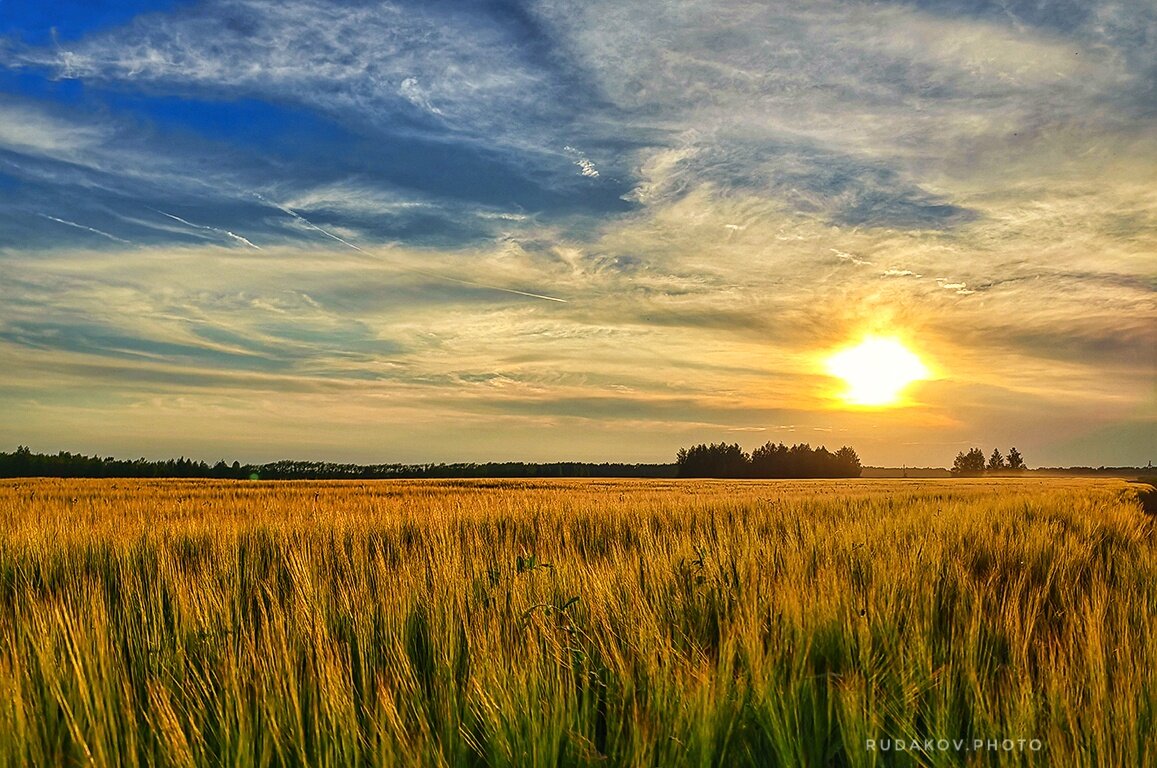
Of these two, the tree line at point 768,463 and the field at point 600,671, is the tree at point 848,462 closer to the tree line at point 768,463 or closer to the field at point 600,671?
the tree line at point 768,463

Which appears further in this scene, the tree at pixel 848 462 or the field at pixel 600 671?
the tree at pixel 848 462

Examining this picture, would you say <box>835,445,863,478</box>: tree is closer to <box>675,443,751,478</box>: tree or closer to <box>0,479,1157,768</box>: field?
<box>675,443,751,478</box>: tree

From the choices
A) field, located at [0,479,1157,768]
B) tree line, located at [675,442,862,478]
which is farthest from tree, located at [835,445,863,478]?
field, located at [0,479,1157,768]

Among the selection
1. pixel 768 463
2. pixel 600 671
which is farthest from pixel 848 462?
pixel 600 671

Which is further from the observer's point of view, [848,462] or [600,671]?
[848,462]

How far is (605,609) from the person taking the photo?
3.95 meters

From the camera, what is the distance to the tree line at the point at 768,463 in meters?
105

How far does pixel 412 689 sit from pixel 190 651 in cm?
163

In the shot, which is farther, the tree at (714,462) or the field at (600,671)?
the tree at (714,462)

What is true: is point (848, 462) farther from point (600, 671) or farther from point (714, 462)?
point (600, 671)

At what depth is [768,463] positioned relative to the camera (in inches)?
4299

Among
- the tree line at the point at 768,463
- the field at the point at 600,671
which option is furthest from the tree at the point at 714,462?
the field at the point at 600,671

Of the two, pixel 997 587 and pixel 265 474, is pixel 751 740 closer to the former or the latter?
pixel 997 587

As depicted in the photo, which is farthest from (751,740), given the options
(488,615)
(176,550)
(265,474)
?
(265,474)
